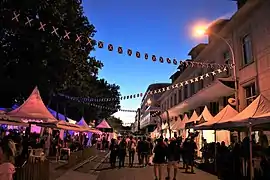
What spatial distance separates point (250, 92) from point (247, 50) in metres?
2.50

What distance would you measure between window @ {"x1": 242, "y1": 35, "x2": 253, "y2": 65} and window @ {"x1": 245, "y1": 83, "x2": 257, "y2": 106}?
1.45 meters

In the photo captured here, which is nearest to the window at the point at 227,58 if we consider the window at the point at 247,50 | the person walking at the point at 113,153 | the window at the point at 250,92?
the window at the point at 247,50

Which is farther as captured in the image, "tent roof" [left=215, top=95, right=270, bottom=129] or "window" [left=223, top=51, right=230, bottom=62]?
"window" [left=223, top=51, right=230, bottom=62]

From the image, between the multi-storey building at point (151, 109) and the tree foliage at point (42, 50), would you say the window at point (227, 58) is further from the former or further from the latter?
the multi-storey building at point (151, 109)

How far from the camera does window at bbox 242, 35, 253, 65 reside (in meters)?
18.8

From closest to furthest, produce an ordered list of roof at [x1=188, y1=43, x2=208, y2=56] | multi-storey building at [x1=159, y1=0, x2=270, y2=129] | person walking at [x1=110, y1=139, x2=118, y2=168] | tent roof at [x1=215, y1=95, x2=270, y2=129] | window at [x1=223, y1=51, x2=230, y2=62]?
tent roof at [x1=215, y1=95, x2=270, y2=129]
multi-storey building at [x1=159, y1=0, x2=270, y2=129]
person walking at [x1=110, y1=139, x2=118, y2=168]
window at [x1=223, y1=51, x2=230, y2=62]
roof at [x1=188, y1=43, x2=208, y2=56]

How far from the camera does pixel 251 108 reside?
1271 centimetres

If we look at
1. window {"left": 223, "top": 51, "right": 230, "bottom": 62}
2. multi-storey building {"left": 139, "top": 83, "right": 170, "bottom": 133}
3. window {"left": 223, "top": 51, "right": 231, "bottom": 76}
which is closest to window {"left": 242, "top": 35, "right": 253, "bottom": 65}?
window {"left": 223, "top": 51, "right": 231, "bottom": 76}

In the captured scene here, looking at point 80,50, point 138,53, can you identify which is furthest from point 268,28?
point 80,50

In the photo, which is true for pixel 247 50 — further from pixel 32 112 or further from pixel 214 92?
pixel 32 112

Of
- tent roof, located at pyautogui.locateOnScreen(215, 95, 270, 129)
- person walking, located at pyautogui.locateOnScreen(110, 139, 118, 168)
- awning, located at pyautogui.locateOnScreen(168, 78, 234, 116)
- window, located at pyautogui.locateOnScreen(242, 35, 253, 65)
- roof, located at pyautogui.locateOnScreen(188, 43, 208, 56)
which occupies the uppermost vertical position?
roof, located at pyautogui.locateOnScreen(188, 43, 208, 56)

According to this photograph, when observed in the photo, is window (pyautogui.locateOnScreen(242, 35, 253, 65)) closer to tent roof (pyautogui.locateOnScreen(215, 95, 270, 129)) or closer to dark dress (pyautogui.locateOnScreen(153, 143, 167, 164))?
tent roof (pyautogui.locateOnScreen(215, 95, 270, 129))

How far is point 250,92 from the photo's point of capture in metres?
19.2

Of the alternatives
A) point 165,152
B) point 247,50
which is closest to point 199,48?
point 247,50
